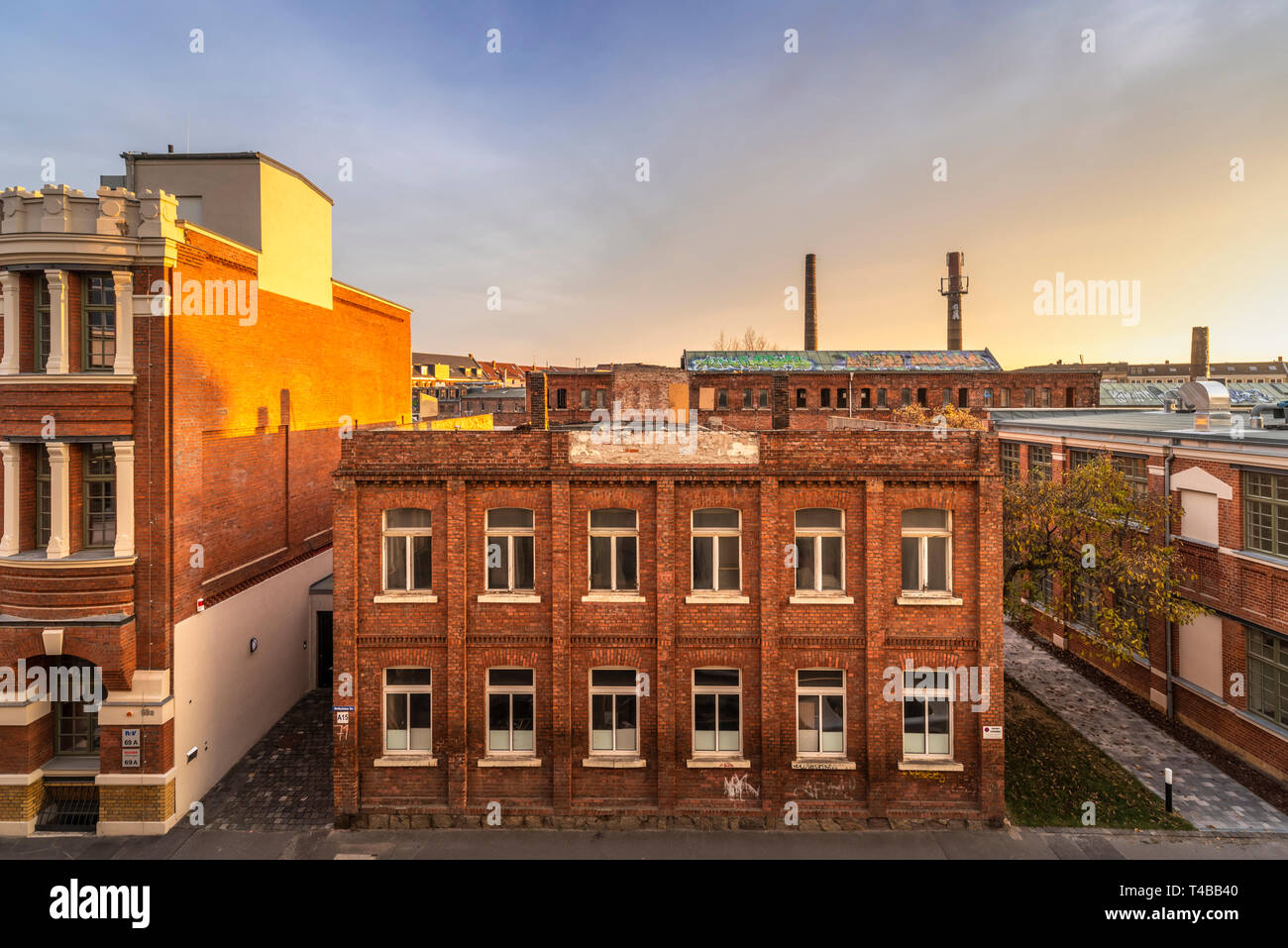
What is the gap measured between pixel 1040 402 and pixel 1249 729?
159ft

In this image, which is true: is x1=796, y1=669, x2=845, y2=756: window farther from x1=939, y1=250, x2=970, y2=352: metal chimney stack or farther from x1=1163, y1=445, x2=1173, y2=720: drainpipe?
x1=939, y1=250, x2=970, y2=352: metal chimney stack

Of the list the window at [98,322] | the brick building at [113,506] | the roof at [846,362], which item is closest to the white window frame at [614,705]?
the brick building at [113,506]

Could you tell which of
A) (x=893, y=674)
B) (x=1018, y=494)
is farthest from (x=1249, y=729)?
(x=893, y=674)

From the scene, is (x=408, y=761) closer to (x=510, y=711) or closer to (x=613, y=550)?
(x=510, y=711)

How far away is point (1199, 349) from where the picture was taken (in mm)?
70000

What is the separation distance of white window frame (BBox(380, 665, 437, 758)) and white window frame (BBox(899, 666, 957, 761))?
1043 cm

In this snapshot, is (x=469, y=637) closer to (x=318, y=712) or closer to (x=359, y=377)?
(x=318, y=712)

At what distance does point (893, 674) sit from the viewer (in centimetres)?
1338

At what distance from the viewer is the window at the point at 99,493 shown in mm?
13977

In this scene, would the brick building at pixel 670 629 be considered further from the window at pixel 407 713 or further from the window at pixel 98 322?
the window at pixel 98 322

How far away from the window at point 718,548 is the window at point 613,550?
147 centimetres

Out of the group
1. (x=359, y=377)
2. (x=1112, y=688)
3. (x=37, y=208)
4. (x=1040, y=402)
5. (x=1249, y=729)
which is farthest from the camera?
(x=1040, y=402)

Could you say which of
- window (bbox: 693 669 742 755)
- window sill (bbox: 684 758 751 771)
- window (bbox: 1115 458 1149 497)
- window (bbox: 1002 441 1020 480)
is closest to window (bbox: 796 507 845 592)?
window (bbox: 693 669 742 755)

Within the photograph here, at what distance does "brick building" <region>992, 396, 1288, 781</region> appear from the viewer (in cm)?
1538
